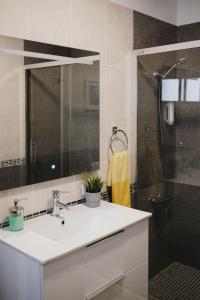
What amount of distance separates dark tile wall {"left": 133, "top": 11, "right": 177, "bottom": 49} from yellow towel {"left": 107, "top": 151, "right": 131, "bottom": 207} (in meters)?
0.91

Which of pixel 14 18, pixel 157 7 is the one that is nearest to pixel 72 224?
pixel 14 18

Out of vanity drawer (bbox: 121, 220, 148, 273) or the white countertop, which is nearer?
the white countertop

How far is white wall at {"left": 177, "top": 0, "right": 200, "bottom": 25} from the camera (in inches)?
116

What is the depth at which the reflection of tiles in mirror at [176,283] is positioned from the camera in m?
2.54

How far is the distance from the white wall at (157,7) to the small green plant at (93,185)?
130 cm

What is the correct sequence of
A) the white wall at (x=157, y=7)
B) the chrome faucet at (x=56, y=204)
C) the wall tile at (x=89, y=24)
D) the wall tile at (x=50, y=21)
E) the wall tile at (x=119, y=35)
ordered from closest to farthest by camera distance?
the wall tile at (x=50, y=21)
the chrome faucet at (x=56, y=204)
the wall tile at (x=89, y=24)
the wall tile at (x=119, y=35)
the white wall at (x=157, y=7)

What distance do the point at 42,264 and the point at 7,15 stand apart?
126 centimetres

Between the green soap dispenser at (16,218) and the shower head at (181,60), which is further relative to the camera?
the shower head at (181,60)

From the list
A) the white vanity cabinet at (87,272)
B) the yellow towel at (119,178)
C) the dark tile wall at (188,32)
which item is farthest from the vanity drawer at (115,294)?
the dark tile wall at (188,32)

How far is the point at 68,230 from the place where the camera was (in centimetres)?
188

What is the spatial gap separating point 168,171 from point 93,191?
0.83 m

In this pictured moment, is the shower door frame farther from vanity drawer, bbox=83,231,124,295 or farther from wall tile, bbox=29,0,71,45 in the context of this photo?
vanity drawer, bbox=83,231,124,295

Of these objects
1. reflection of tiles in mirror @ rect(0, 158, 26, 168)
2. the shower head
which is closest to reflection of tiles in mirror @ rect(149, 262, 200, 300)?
reflection of tiles in mirror @ rect(0, 158, 26, 168)

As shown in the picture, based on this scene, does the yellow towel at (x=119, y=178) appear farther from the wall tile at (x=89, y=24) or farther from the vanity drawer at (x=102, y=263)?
the wall tile at (x=89, y=24)
